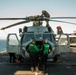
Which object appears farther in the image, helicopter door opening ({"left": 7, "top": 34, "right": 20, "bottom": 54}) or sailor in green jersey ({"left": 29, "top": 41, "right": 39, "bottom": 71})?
helicopter door opening ({"left": 7, "top": 34, "right": 20, "bottom": 54})

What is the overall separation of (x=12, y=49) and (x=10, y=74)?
14.7 ft

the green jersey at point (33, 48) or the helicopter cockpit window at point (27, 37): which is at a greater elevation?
the helicopter cockpit window at point (27, 37)

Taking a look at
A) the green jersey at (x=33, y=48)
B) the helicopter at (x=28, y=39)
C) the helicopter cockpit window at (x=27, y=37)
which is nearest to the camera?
the green jersey at (x=33, y=48)

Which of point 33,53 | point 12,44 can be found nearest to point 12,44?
point 12,44

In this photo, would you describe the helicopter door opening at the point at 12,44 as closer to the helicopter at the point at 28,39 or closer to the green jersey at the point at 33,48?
the helicopter at the point at 28,39

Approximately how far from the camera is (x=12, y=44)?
18750 millimetres

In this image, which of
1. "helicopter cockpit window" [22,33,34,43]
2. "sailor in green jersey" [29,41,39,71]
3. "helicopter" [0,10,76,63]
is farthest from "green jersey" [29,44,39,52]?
"helicopter cockpit window" [22,33,34,43]

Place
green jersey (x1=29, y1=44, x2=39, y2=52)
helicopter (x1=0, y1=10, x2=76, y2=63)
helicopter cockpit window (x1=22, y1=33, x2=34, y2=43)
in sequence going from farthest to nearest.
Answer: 1. helicopter cockpit window (x1=22, y1=33, x2=34, y2=43)
2. helicopter (x1=0, y1=10, x2=76, y2=63)
3. green jersey (x1=29, y1=44, x2=39, y2=52)

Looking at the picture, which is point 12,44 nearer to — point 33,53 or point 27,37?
point 27,37

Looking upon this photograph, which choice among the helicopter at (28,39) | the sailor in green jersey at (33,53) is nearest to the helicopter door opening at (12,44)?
the helicopter at (28,39)

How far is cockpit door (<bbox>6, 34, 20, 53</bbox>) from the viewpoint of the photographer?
18.6 m

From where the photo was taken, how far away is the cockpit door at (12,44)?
18.6 meters

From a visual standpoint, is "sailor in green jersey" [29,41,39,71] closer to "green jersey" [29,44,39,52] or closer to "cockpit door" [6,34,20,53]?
"green jersey" [29,44,39,52]

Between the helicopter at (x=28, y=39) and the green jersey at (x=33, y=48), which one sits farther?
the helicopter at (x=28, y=39)
